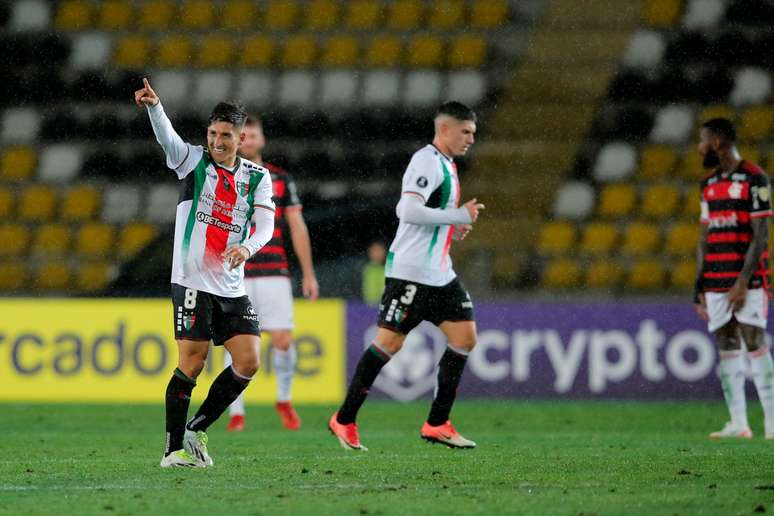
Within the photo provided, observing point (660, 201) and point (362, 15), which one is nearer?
point (660, 201)

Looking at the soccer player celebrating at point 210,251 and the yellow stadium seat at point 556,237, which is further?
the yellow stadium seat at point 556,237

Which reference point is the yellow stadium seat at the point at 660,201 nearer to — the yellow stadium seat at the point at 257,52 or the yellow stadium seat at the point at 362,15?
the yellow stadium seat at the point at 362,15

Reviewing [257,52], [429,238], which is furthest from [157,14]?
[429,238]

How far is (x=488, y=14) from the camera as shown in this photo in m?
22.0

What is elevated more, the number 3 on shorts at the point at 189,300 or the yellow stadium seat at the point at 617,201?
the yellow stadium seat at the point at 617,201

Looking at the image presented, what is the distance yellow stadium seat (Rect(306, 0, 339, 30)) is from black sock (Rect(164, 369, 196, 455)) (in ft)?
51.1

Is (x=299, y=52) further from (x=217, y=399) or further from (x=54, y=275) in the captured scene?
(x=217, y=399)

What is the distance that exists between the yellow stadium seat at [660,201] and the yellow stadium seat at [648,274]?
1.23 m

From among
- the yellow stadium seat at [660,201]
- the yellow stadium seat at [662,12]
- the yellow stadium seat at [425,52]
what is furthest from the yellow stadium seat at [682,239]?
the yellow stadium seat at [425,52]

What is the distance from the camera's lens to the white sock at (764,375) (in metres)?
9.62

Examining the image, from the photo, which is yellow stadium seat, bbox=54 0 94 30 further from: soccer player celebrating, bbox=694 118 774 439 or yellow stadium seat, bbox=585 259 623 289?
soccer player celebrating, bbox=694 118 774 439

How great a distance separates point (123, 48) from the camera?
21.8 metres

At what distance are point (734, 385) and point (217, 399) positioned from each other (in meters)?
4.17

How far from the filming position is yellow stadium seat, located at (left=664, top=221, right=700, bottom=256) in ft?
58.7
